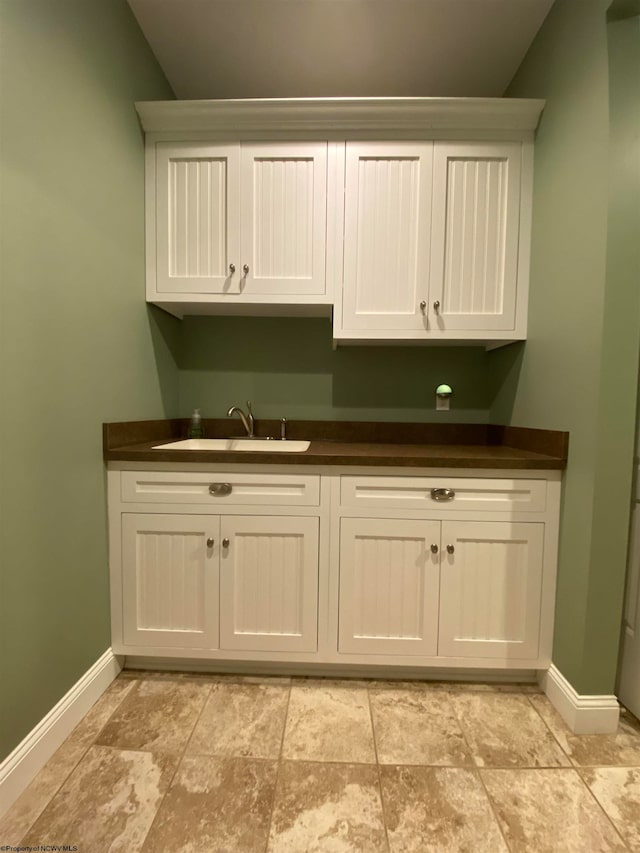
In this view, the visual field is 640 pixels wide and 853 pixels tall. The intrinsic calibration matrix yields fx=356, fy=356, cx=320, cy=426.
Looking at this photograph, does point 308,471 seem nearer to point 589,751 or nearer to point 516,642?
point 516,642

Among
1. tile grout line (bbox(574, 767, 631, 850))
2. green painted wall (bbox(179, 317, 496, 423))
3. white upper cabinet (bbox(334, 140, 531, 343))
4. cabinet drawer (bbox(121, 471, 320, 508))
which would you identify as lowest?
tile grout line (bbox(574, 767, 631, 850))

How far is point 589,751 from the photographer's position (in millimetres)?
1151

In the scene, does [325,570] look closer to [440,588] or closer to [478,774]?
[440,588]

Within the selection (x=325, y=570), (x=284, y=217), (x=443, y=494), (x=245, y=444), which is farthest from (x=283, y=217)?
(x=325, y=570)

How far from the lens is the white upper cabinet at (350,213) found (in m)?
1.51

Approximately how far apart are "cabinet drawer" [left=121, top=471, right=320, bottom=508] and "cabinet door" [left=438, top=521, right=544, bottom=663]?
2.02 ft

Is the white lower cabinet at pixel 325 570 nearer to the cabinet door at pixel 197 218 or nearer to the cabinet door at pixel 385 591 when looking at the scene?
the cabinet door at pixel 385 591

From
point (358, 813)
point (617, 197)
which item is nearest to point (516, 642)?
point (358, 813)

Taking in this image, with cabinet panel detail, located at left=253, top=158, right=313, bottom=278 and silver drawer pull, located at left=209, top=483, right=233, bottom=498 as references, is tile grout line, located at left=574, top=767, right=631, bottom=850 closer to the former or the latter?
silver drawer pull, located at left=209, top=483, right=233, bottom=498

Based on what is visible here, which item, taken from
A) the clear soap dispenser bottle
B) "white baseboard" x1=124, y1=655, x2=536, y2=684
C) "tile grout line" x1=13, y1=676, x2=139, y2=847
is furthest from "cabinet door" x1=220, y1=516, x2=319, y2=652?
the clear soap dispenser bottle

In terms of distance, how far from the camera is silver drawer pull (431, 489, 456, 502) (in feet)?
4.48

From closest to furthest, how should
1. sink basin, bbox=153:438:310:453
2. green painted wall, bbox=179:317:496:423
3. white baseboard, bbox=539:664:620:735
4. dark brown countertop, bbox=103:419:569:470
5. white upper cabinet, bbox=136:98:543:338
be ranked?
white baseboard, bbox=539:664:620:735, dark brown countertop, bbox=103:419:569:470, white upper cabinet, bbox=136:98:543:338, sink basin, bbox=153:438:310:453, green painted wall, bbox=179:317:496:423

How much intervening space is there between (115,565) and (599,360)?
189cm

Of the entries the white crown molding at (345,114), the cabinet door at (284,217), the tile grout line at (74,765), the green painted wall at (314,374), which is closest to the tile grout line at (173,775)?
the tile grout line at (74,765)
